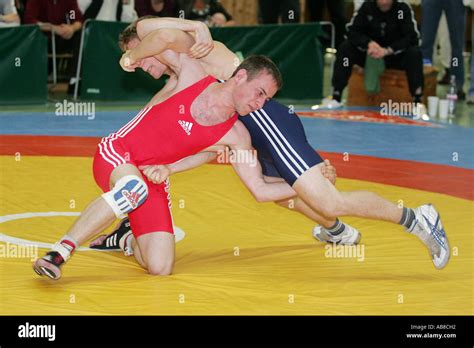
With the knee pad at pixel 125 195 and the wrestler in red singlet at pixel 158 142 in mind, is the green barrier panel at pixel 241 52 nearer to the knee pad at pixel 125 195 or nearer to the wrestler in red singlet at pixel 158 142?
the wrestler in red singlet at pixel 158 142

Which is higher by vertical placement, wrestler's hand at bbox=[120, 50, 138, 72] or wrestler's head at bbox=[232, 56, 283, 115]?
wrestler's hand at bbox=[120, 50, 138, 72]

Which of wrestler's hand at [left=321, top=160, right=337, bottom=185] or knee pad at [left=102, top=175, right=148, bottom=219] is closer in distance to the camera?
knee pad at [left=102, top=175, right=148, bottom=219]

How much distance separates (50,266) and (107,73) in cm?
773

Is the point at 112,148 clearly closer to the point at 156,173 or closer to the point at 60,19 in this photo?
the point at 156,173

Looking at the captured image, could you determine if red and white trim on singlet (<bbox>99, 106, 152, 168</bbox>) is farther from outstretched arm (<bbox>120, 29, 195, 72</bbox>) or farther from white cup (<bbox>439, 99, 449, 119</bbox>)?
white cup (<bbox>439, 99, 449, 119</bbox>)

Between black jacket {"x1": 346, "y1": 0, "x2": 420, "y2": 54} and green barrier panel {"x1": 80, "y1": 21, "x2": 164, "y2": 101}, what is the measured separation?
2610 mm

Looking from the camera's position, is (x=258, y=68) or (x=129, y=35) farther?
(x=129, y=35)

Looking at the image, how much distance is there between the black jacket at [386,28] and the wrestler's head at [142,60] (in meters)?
7.02

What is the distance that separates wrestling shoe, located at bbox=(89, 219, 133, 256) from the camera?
538 centimetres

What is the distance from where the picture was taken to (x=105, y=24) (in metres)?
12.0

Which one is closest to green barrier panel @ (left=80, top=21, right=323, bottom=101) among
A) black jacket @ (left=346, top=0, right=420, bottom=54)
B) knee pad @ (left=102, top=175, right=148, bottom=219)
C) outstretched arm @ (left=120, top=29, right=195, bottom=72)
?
black jacket @ (left=346, top=0, right=420, bottom=54)

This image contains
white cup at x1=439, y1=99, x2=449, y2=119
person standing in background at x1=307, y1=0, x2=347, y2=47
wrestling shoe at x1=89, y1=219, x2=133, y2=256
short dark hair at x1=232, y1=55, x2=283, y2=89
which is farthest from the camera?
person standing in background at x1=307, y1=0, x2=347, y2=47

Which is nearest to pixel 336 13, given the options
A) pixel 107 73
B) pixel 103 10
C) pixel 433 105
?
pixel 433 105

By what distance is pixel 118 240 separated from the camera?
543cm
